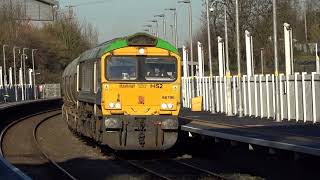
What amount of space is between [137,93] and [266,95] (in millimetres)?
10137

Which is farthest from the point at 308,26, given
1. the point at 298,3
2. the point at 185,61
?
the point at 185,61

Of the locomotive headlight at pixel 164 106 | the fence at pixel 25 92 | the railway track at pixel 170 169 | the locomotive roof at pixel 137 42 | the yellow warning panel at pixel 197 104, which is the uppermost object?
the locomotive roof at pixel 137 42

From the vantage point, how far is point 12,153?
24.5 metres

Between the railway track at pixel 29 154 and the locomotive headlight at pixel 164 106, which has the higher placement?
the locomotive headlight at pixel 164 106

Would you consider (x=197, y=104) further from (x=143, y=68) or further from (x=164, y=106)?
(x=164, y=106)

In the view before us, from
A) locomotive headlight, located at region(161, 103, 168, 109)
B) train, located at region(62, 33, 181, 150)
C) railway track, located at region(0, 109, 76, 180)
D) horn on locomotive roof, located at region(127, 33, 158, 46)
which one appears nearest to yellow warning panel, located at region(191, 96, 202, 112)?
railway track, located at region(0, 109, 76, 180)

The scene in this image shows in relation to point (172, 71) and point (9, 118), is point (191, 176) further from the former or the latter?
point (9, 118)

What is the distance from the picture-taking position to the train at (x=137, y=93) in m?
20.6

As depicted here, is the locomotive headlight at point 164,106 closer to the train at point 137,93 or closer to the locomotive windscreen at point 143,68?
the train at point 137,93

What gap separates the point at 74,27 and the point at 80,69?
281 feet

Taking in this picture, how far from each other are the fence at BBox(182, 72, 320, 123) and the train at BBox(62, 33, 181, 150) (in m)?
6.13

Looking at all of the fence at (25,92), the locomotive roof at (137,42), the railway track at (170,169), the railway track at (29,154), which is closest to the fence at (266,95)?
the locomotive roof at (137,42)

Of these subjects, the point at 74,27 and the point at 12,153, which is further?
the point at 74,27

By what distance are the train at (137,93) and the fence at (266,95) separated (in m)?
6.13
